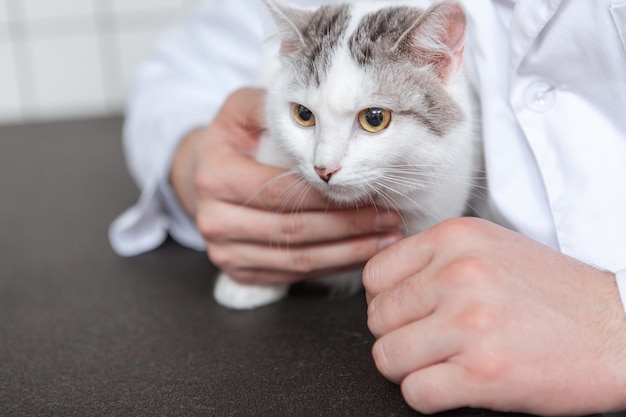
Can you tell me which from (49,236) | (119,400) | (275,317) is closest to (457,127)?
(275,317)

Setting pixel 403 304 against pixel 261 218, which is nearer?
pixel 403 304

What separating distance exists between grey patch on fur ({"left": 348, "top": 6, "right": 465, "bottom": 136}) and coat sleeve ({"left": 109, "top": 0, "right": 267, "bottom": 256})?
44 cm

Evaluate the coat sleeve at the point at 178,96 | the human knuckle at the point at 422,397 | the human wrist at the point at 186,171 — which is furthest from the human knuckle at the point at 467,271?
the coat sleeve at the point at 178,96

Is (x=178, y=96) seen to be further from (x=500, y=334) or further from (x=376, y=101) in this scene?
(x=500, y=334)

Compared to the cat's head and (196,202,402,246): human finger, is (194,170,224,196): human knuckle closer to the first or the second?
(196,202,402,246): human finger

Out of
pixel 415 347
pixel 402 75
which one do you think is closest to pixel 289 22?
pixel 402 75

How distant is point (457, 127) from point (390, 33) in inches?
6.1

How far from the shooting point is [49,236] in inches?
53.7

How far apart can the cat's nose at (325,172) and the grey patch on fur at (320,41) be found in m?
0.12

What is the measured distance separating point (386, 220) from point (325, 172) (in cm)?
15

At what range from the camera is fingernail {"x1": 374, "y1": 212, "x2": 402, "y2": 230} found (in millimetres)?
921

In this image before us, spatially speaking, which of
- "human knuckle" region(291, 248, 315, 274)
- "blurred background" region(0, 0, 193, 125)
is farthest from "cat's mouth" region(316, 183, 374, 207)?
"blurred background" region(0, 0, 193, 125)

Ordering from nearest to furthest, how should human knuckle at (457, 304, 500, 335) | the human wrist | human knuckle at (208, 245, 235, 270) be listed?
human knuckle at (457, 304, 500, 335) < human knuckle at (208, 245, 235, 270) < the human wrist

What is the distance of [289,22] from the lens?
920 millimetres
